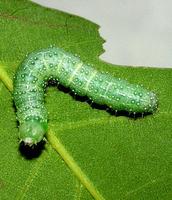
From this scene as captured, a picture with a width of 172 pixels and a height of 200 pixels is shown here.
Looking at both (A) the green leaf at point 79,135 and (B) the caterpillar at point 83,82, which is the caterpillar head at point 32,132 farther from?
(B) the caterpillar at point 83,82

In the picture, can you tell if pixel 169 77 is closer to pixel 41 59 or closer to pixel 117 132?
pixel 117 132

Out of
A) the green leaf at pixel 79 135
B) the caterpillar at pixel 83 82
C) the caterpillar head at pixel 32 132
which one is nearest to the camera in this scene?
the caterpillar head at pixel 32 132

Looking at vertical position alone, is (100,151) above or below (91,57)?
below

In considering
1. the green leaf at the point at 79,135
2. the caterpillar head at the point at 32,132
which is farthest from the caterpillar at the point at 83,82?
the caterpillar head at the point at 32,132

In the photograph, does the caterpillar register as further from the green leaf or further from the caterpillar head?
the caterpillar head

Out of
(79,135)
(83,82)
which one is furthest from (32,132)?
(83,82)

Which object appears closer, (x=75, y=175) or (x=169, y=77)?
(x=75, y=175)

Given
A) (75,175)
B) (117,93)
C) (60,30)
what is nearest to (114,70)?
(117,93)

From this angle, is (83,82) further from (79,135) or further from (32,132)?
(32,132)
